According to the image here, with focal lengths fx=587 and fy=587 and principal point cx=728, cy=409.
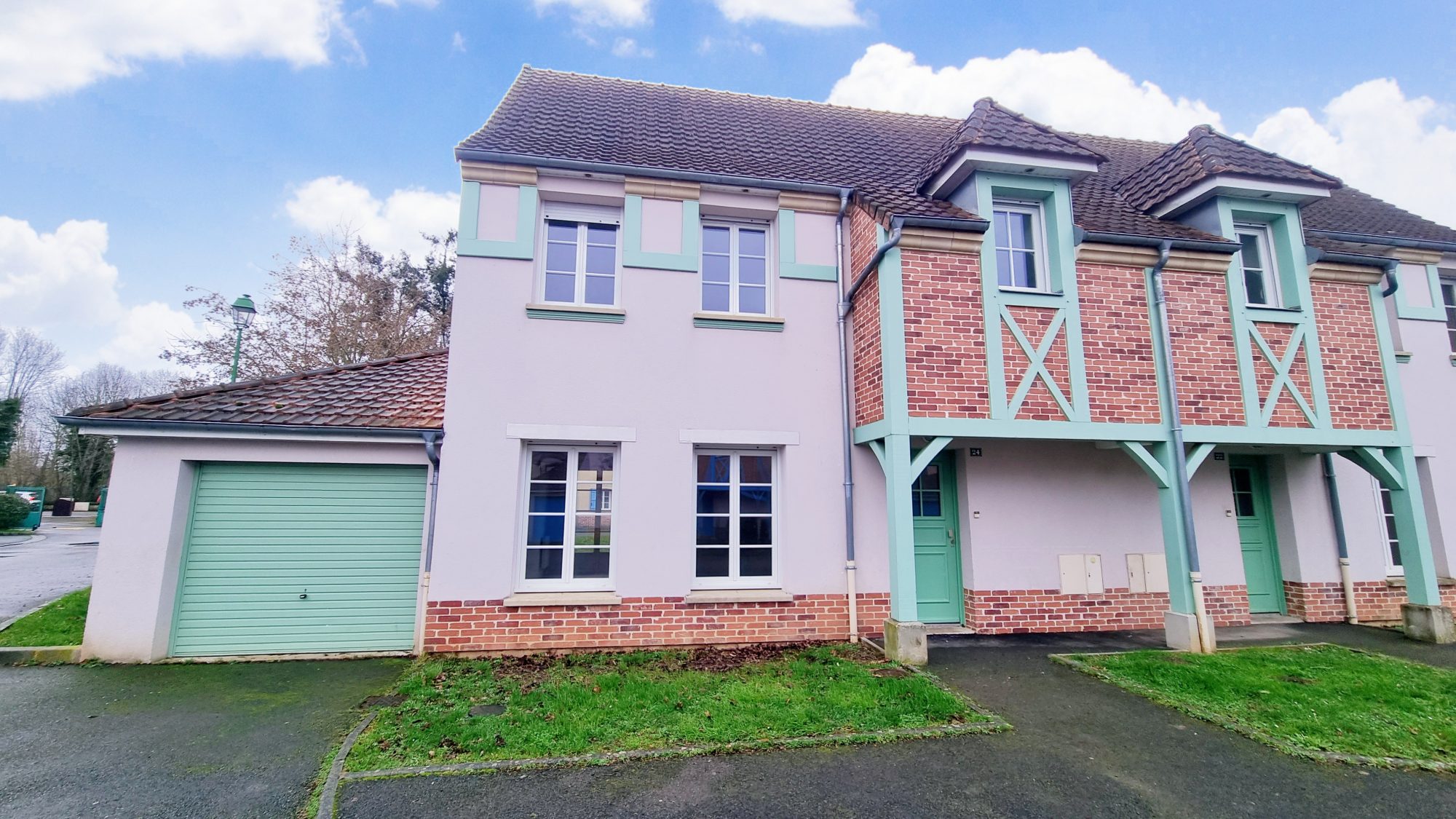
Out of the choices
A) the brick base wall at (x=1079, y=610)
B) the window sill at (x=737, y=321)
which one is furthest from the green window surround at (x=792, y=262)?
the brick base wall at (x=1079, y=610)

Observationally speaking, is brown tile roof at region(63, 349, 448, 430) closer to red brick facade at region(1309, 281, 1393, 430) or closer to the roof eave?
the roof eave

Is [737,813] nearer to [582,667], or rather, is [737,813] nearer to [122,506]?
[582,667]

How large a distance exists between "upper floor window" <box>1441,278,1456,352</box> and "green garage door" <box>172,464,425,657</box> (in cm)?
1436

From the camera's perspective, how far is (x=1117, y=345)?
21.6 feet

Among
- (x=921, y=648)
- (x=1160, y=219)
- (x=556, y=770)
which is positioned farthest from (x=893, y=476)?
(x=1160, y=219)

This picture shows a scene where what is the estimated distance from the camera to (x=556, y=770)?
375 centimetres

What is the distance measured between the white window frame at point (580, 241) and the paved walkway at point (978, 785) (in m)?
4.86

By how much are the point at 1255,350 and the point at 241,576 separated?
11.7 meters

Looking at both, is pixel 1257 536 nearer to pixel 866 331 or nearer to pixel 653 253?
pixel 866 331

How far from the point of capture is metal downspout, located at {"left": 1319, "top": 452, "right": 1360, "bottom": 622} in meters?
7.62

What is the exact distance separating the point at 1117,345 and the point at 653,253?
5.41 metres

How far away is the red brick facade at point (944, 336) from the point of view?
20.0ft

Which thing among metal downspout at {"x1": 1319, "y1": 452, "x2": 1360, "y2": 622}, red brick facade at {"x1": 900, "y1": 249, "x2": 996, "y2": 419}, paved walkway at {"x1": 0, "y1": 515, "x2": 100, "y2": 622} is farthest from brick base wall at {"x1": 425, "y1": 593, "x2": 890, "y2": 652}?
metal downspout at {"x1": 1319, "y1": 452, "x2": 1360, "y2": 622}

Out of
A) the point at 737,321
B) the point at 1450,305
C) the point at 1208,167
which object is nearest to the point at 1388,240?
the point at 1450,305
